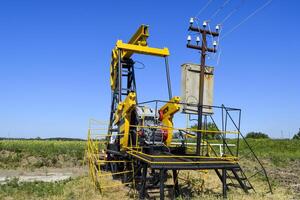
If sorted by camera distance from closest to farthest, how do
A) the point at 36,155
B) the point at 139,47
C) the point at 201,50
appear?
1. the point at 201,50
2. the point at 139,47
3. the point at 36,155

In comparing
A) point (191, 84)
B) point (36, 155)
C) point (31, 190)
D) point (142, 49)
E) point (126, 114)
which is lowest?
point (31, 190)

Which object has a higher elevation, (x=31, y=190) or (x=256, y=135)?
(x=256, y=135)

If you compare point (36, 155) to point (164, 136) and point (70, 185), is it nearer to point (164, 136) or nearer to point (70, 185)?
point (70, 185)

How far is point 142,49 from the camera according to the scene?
12.8m

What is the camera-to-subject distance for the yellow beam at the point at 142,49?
12.7 metres

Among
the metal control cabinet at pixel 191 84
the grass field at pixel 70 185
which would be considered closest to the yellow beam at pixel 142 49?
the metal control cabinet at pixel 191 84

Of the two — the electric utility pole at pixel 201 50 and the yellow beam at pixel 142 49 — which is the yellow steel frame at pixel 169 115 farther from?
the yellow beam at pixel 142 49

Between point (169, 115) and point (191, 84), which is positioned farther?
point (169, 115)

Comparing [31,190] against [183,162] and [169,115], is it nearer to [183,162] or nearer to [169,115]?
[169,115]

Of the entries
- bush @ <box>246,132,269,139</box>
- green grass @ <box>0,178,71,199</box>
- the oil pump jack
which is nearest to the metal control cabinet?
the oil pump jack

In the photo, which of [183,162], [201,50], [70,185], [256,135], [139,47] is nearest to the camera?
[183,162]

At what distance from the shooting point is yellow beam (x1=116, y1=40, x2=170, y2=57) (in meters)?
12.7

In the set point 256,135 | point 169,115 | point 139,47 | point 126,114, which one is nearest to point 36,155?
point 139,47

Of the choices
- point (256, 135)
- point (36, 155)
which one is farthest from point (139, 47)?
point (256, 135)
